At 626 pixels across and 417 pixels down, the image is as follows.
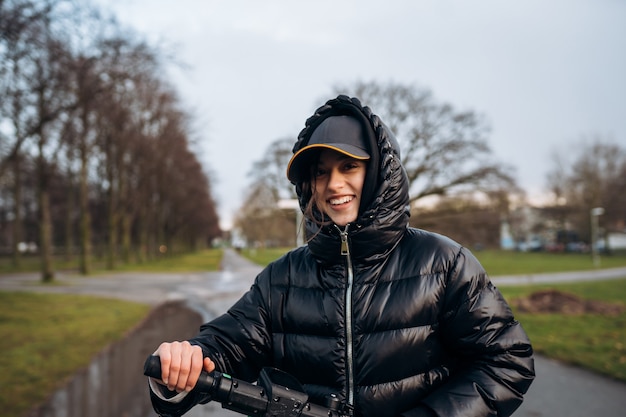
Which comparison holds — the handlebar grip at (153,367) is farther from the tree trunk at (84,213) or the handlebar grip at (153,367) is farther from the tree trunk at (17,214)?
the tree trunk at (17,214)

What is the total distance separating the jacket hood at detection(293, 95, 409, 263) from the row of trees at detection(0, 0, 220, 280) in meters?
8.00

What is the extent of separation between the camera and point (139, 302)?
14234 millimetres

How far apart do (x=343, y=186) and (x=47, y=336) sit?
357 inches

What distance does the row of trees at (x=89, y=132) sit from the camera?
8.67 metres

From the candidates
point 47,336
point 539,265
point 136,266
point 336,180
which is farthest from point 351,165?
point 539,265

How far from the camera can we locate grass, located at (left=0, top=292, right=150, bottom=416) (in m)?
5.61

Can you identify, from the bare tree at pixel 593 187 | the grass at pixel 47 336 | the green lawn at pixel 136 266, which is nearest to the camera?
the grass at pixel 47 336

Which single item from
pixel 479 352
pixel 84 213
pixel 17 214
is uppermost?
pixel 17 214

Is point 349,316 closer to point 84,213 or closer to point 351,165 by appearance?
point 351,165

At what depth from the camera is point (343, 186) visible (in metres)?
1.72

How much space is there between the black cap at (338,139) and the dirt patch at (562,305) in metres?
11.3

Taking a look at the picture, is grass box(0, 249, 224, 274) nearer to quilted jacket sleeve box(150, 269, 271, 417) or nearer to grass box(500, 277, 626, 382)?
grass box(500, 277, 626, 382)

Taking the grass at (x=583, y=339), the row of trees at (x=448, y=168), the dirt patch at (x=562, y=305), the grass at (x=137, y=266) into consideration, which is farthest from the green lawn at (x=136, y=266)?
the grass at (x=583, y=339)

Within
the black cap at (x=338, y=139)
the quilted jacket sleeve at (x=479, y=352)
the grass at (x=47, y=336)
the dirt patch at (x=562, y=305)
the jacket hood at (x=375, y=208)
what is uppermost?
the black cap at (x=338, y=139)
